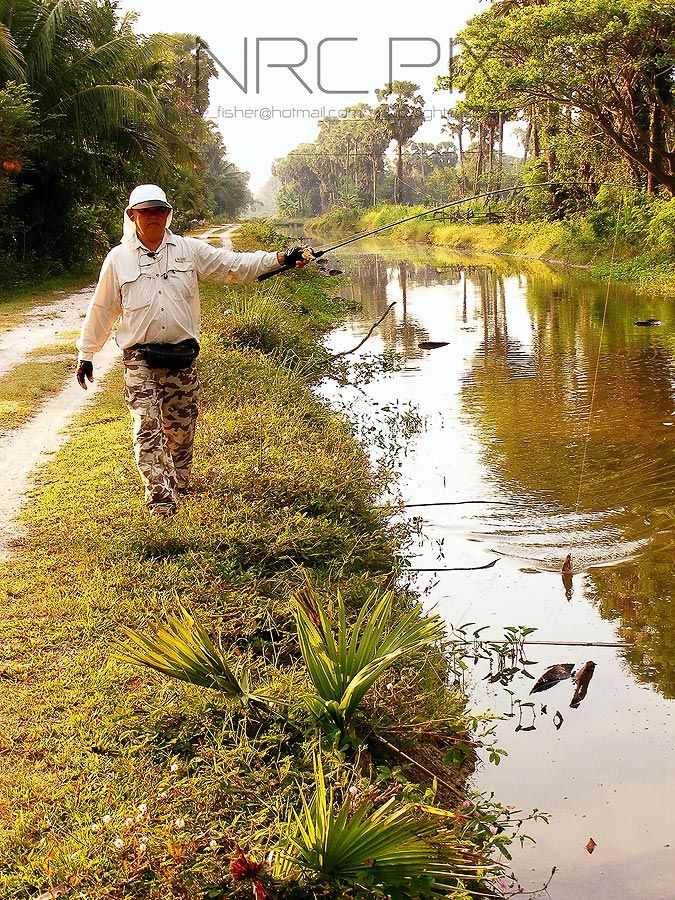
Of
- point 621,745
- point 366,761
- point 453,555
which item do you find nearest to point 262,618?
point 366,761

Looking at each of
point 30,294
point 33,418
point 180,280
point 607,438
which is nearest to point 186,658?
point 180,280

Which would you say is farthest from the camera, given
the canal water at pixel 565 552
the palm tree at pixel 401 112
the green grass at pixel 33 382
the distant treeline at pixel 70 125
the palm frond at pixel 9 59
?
the palm tree at pixel 401 112

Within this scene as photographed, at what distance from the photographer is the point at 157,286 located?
523cm

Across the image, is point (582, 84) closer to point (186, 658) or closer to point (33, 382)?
point (33, 382)

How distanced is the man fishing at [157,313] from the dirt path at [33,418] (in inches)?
42.8

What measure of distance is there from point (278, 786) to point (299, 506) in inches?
108

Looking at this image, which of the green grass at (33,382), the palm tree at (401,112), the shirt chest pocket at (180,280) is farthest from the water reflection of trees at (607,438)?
the palm tree at (401,112)

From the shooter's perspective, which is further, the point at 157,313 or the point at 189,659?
the point at 157,313

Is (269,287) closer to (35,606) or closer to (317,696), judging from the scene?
(35,606)

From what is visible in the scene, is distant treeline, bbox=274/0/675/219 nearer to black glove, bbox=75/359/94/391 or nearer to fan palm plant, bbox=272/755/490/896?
black glove, bbox=75/359/94/391

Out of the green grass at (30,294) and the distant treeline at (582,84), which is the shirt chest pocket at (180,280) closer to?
the green grass at (30,294)

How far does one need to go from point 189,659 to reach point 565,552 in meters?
3.87

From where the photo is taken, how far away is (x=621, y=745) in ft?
15.0

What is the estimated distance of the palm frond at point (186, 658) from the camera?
11.8ft
